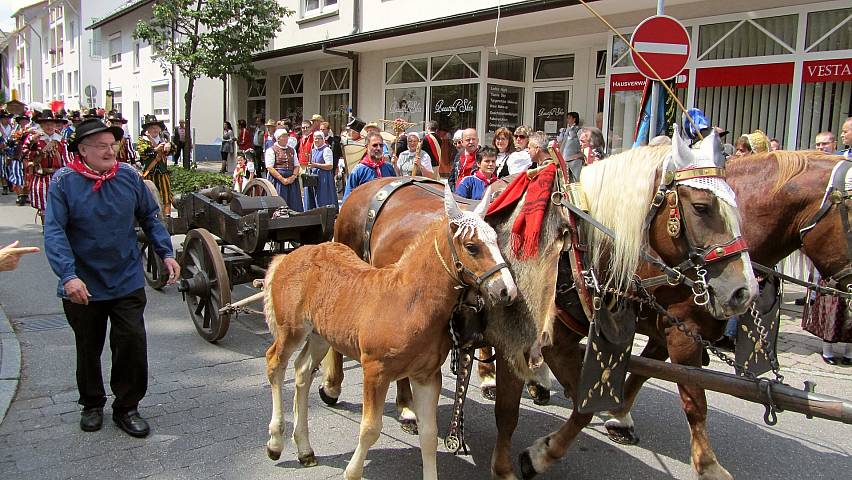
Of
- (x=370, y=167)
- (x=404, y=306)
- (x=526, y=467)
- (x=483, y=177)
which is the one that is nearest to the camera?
(x=404, y=306)

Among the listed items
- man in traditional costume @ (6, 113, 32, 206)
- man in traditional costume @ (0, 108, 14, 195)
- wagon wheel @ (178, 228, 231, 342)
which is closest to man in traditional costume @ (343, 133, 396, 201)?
wagon wheel @ (178, 228, 231, 342)

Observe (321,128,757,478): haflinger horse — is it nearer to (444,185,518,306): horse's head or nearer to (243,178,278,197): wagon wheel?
(444,185,518,306): horse's head

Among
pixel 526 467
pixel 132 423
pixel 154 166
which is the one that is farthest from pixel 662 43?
pixel 154 166

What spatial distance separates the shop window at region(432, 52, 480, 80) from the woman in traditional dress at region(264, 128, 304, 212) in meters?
5.71

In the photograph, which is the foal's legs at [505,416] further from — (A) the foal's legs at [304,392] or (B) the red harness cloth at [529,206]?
(A) the foal's legs at [304,392]

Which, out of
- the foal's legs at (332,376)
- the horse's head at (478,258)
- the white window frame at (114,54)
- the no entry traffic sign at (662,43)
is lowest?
the foal's legs at (332,376)

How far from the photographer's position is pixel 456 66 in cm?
1499

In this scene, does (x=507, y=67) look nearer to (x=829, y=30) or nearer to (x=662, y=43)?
(x=829, y=30)

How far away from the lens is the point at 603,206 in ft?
10.0

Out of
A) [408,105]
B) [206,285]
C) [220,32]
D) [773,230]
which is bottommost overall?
[206,285]

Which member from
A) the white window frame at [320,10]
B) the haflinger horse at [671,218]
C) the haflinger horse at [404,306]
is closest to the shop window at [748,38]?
the haflinger horse at [671,218]

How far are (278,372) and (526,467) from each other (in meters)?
1.53

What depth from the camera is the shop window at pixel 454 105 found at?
14.7 meters

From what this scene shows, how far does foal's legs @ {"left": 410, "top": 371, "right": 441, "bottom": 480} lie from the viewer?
10.2 ft
